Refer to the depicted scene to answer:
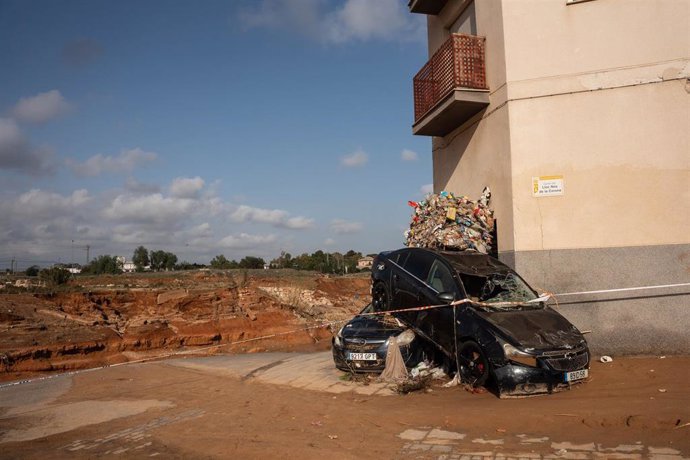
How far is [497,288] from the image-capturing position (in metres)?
8.60

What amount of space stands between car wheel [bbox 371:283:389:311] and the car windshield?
1.84 metres

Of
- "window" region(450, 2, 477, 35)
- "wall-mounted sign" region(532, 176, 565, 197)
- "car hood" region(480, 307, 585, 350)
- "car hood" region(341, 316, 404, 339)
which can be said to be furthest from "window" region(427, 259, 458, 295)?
"window" region(450, 2, 477, 35)

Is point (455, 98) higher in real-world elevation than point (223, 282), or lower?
higher

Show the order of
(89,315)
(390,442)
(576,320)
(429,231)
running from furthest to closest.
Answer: (89,315)
(429,231)
(576,320)
(390,442)

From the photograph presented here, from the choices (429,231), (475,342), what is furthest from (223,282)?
(475,342)

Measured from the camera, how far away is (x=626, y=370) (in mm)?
8570

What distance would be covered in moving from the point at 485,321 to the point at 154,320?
617 inches

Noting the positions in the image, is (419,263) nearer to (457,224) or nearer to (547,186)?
(457,224)

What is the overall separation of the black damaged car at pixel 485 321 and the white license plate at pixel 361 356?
834 millimetres

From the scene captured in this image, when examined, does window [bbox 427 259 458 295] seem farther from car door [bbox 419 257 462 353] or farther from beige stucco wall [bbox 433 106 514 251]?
beige stucco wall [bbox 433 106 514 251]

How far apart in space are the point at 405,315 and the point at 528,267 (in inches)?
112

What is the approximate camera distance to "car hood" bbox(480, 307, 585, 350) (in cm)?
705

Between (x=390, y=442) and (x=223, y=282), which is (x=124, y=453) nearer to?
(x=390, y=442)

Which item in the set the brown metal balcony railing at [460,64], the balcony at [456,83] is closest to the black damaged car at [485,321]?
the balcony at [456,83]
